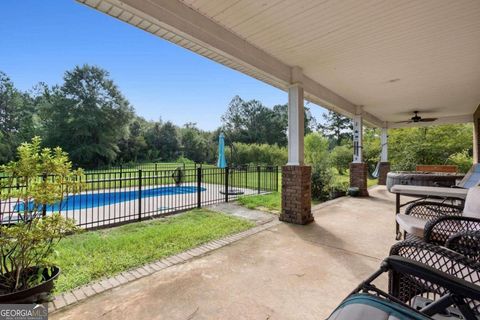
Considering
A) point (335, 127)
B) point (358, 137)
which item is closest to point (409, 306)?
point (358, 137)

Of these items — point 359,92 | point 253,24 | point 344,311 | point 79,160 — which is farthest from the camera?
point 79,160

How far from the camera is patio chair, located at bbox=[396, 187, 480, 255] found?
6.98ft

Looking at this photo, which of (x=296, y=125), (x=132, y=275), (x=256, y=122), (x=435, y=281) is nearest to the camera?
(x=435, y=281)

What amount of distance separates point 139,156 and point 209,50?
29498 millimetres

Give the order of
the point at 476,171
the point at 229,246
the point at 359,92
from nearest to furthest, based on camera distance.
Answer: the point at 229,246 < the point at 476,171 < the point at 359,92

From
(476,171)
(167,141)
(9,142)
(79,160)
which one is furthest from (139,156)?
(476,171)

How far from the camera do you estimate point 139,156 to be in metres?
30.1

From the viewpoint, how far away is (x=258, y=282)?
249 centimetres

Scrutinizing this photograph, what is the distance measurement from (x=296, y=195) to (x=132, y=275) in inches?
121

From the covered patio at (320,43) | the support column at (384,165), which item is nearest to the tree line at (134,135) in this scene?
the support column at (384,165)

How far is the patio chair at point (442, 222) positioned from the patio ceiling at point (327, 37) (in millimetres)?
2235

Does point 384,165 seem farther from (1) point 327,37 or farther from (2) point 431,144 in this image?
(1) point 327,37

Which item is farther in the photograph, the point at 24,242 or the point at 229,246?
the point at 229,246

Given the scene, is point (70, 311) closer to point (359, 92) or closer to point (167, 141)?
point (359, 92)
